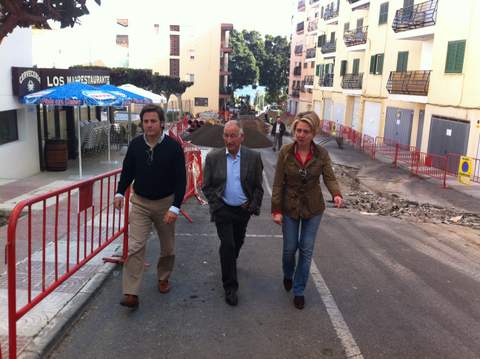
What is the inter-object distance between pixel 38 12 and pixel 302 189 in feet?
16.0

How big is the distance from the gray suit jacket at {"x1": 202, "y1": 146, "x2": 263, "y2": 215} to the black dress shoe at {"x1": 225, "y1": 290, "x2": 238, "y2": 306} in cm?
82

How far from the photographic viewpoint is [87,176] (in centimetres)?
1304

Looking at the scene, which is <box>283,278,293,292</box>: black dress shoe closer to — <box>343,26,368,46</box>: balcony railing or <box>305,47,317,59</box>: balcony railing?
<box>343,26,368,46</box>: balcony railing

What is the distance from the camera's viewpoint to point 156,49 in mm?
59094

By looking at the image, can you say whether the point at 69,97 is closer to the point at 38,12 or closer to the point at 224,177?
the point at 38,12

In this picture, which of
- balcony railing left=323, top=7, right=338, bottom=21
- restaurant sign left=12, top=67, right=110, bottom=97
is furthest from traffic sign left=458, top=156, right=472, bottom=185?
balcony railing left=323, top=7, right=338, bottom=21

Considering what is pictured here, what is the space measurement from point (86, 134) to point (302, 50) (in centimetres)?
5249

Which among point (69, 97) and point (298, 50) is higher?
point (298, 50)

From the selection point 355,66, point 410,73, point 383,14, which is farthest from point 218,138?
point 355,66

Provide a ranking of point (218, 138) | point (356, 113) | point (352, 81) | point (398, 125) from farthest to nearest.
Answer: point (356, 113), point (352, 81), point (398, 125), point (218, 138)

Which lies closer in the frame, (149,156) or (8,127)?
(149,156)

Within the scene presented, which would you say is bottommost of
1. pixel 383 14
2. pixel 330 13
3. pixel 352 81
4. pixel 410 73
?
pixel 352 81

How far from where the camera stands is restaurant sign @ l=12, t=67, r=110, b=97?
1195 centimetres

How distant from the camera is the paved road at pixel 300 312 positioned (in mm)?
3850
